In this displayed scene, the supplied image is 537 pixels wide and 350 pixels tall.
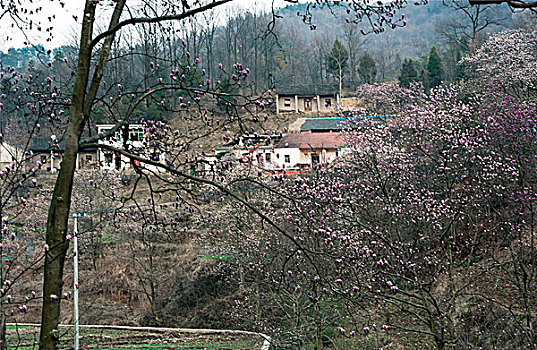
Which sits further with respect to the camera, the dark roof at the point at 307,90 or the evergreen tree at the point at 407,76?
the dark roof at the point at 307,90

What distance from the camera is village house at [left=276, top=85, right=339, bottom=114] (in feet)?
142

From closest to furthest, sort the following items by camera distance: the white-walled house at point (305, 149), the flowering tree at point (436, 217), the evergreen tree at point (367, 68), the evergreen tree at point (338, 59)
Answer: the flowering tree at point (436, 217) < the white-walled house at point (305, 149) < the evergreen tree at point (367, 68) < the evergreen tree at point (338, 59)

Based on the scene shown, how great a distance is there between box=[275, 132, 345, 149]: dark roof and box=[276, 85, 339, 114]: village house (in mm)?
10889

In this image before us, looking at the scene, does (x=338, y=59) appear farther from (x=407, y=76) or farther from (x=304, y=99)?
(x=407, y=76)

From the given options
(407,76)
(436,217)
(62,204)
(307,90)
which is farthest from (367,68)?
(62,204)

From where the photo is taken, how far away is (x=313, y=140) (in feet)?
99.7

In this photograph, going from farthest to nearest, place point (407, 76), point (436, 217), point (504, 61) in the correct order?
point (407, 76)
point (504, 61)
point (436, 217)

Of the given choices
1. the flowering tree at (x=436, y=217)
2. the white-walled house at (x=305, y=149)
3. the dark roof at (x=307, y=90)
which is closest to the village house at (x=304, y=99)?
the dark roof at (x=307, y=90)

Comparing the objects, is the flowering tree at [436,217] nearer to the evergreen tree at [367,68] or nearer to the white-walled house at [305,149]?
the white-walled house at [305,149]

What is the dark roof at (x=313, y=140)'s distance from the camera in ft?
95.9

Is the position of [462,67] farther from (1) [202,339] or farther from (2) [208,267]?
(1) [202,339]

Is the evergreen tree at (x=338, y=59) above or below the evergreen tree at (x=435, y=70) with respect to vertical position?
above

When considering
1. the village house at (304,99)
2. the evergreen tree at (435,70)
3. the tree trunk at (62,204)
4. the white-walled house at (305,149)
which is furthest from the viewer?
the village house at (304,99)

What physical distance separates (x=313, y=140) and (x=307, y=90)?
14775 mm
